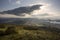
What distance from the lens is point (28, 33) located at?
3527mm

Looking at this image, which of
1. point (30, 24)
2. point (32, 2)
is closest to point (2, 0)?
point (32, 2)

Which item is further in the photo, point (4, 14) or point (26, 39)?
point (4, 14)

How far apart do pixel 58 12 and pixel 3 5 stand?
193 centimetres

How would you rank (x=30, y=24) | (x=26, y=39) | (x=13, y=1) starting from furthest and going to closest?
(x=13, y=1), (x=30, y=24), (x=26, y=39)

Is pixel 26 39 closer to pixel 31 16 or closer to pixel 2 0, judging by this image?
pixel 31 16

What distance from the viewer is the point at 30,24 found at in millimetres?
3715

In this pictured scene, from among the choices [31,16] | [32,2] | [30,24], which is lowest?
[30,24]

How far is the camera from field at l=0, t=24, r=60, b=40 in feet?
11.3

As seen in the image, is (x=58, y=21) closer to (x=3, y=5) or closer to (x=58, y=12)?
(x=58, y=12)

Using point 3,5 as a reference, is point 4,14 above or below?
below

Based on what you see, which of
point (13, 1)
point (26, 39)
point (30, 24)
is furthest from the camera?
point (13, 1)

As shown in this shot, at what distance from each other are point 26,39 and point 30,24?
1.78ft

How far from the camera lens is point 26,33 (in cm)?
354

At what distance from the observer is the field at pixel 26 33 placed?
11.3 feet
